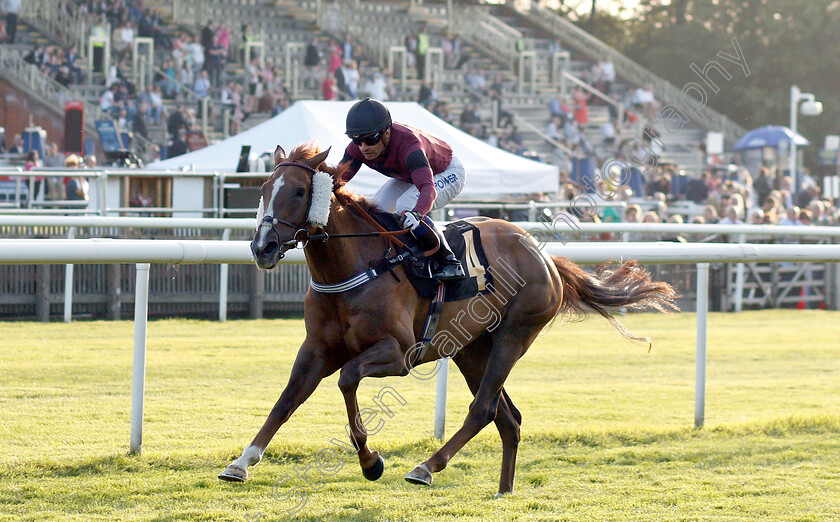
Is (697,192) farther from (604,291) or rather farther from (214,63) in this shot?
(604,291)

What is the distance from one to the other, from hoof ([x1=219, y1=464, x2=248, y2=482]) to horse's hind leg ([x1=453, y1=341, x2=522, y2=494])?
1.21 metres

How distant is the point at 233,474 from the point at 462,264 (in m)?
1.38

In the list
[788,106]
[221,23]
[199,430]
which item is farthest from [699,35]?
[199,430]

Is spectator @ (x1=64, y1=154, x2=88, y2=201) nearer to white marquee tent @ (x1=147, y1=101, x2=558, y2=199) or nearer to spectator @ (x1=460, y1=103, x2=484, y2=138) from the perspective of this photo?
white marquee tent @ (x1=147, y1=101, x2=558, y2=199)

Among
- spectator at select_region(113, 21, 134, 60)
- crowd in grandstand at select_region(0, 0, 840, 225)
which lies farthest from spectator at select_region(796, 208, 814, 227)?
spectator at select_region(113, 21, 134, 60)

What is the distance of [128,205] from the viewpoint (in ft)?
36.1

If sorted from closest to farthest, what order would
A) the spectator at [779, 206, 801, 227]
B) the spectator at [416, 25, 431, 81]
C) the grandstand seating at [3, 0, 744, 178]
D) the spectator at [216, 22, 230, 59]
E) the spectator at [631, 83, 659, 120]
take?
the spectator at [779, 206, 801, 227], the spectator at [216, 22, 230, 59], the grandstand seating at [3, 0, 744, 178], the spectator at [631, 83, 659, 120], the spectator at [416, 25, 431, 81]

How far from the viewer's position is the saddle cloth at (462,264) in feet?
13.8

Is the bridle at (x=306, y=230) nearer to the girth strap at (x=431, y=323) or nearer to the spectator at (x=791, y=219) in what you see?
the girth strap at (x=431, y=323)

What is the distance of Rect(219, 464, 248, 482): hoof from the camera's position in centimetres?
361

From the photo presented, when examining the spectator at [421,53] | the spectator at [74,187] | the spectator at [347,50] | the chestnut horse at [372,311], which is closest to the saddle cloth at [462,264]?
the chestnut horse at [372,311]

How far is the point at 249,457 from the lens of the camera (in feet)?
12.1

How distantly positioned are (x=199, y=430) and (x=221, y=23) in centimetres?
1943

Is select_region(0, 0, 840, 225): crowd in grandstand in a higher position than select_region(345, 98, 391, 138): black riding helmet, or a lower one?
higher
